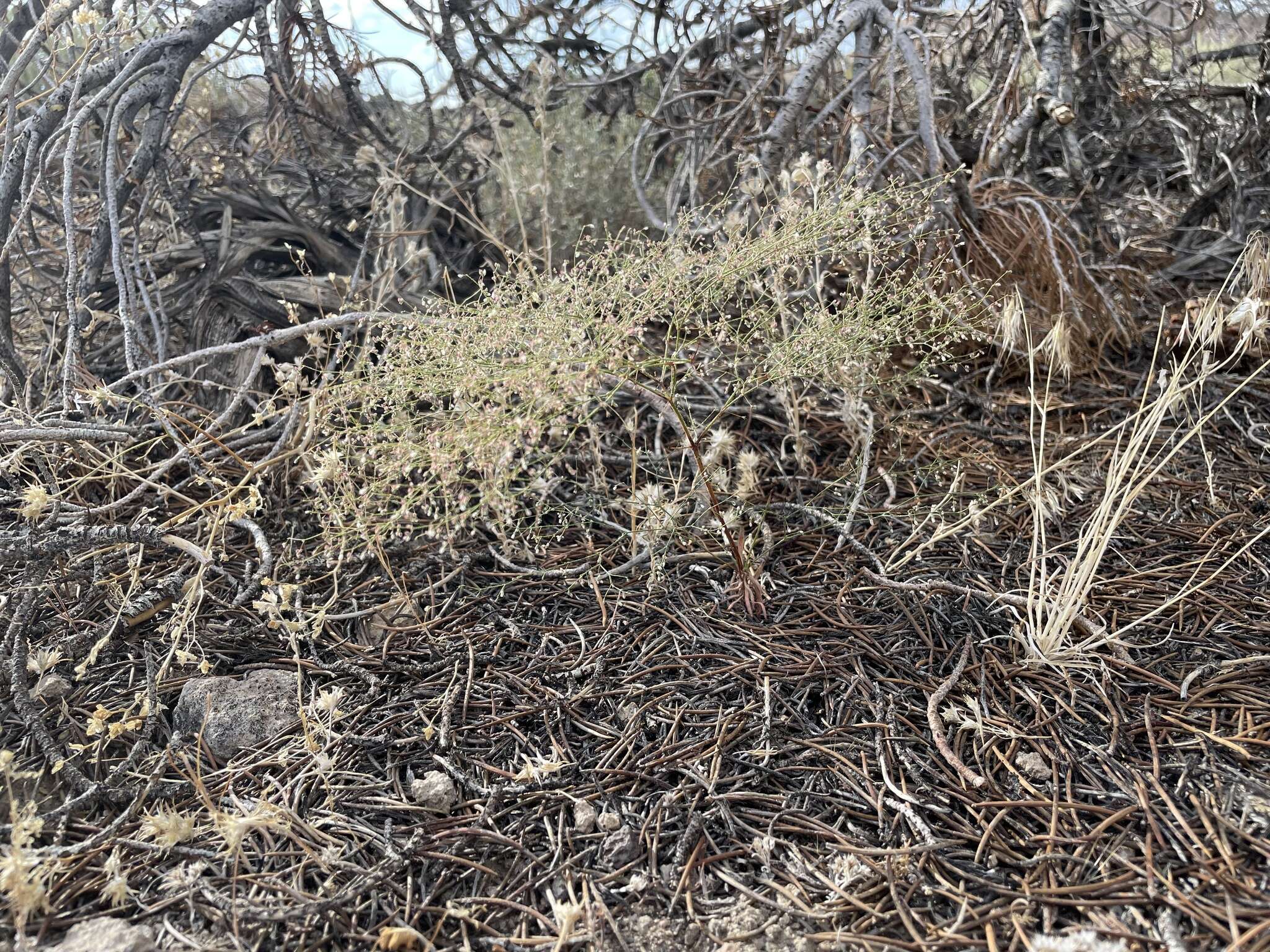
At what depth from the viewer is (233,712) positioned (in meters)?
1.78

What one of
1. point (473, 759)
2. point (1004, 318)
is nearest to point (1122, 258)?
point (1004, 318)

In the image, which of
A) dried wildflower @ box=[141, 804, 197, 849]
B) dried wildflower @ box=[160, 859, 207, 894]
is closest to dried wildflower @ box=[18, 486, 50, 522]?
dried wildflower @ box=[141, 804, 197, 849]

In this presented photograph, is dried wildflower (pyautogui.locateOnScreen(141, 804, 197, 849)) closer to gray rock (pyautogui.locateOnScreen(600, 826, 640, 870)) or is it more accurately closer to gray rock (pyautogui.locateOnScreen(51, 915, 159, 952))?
gray rock (pyautogui.locateOnScreen(51, 915, 159, 952))

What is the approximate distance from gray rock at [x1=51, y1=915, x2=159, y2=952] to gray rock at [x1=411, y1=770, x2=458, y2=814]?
46cm

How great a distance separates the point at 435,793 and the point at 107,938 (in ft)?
1.77

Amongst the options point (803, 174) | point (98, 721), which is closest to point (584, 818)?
point (98, 721)

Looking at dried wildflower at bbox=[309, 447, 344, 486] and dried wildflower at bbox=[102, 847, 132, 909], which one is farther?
dried wildflower at bbox=[309, 447, 344, 486]

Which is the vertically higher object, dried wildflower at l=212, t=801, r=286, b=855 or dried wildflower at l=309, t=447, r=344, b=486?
dried wildflower at l=309, t=447, r=344, b=486

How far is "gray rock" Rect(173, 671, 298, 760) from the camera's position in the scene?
5.74 feet

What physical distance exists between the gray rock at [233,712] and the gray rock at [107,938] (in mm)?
397

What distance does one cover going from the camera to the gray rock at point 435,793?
1.60 metres

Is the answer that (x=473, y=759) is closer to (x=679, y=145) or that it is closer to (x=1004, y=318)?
(x=1004, y=318)

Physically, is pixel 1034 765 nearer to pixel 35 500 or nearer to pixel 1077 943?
pixel 1077 943

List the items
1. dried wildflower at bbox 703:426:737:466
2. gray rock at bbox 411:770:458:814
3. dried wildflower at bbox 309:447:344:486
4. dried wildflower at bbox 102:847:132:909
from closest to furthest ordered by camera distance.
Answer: dried wildflower at bbox 102:847:132:909
gray rock at bbox 411:770:458:814
dried wildflower at bbox 309:447:344:486
dried wildflower at bbox 703:426:737:466
